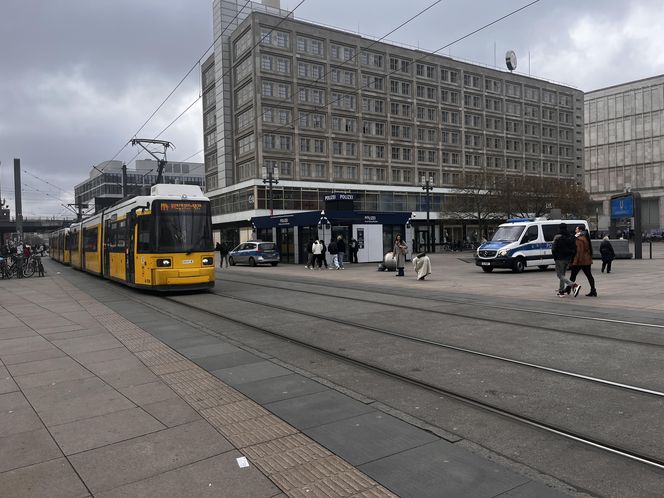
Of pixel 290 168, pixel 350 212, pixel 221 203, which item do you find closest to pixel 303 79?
pixel 290 168

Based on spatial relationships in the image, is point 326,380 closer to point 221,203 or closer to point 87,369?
point 87,369

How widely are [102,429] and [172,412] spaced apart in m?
0.62

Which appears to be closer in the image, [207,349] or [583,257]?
[207,349]

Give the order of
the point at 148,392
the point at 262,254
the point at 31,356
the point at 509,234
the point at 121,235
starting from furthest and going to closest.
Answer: the point at 262,254 < the point at 509,234 < the point at 121,235 < the point at 31,356 < the point at 148,392

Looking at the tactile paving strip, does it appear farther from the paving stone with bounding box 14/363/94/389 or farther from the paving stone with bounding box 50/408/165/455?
the paving stone with bounding box 14/363/94/389

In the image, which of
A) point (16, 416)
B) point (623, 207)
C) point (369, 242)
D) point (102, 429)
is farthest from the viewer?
point (369, 242)

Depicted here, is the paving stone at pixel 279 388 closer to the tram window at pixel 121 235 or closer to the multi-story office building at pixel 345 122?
the tram window at pixel 121 235

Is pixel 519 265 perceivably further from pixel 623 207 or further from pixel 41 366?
pixel 41 366

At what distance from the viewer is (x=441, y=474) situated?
11.5 feet

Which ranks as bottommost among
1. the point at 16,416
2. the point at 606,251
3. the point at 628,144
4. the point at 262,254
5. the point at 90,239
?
the point at 16,416

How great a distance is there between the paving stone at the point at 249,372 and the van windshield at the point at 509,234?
59.4 feet

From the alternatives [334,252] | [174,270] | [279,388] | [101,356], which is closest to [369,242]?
[334,252]

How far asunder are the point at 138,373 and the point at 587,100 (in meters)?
110

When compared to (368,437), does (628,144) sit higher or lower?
higher
